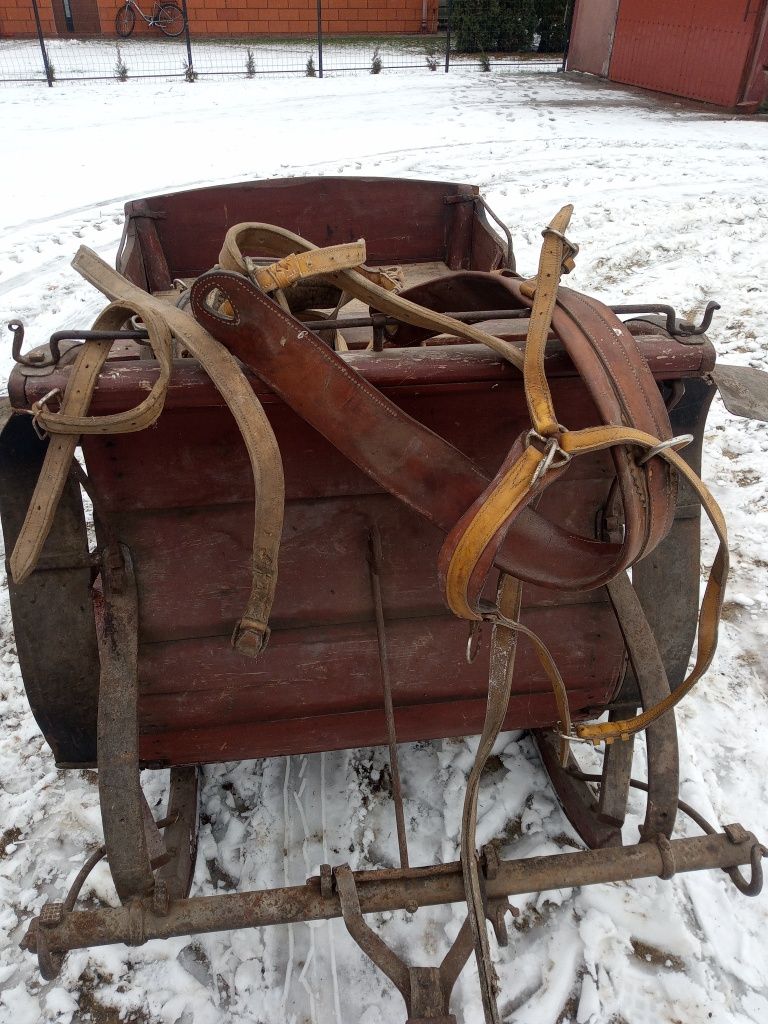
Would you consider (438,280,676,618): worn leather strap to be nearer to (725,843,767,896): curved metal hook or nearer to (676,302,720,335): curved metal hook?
(676,302,720,335): curved metal hook

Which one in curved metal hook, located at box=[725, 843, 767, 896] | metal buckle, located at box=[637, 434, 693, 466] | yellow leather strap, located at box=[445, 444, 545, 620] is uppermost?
metal buckle, located at box=[637, 434, 693, 466]

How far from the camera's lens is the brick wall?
18766mm

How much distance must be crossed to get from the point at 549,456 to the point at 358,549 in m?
0.64

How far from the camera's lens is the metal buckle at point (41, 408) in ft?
4.20

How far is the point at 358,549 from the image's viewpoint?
1.67 meters

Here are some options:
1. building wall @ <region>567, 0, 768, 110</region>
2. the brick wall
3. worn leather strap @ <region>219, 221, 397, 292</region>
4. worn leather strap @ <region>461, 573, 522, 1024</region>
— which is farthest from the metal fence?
worn leather strap @ <region>461, 573, 522, 1024</region>

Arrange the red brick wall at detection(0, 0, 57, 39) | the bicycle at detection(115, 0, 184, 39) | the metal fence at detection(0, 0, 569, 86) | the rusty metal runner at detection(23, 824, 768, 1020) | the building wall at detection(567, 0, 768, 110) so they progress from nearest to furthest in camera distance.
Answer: the rusty metal runner at detection(23, 824, 768, 1020) → the building wall at detection(567, 0, 768, 110) → the metal fence at detection(0, 0, 569, 86) → the red brick wall at detection(0, 0, 57, 39) → the bicycle at detection(115, 0, 184, 39)

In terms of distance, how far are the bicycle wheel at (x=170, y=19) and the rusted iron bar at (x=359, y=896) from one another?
76.6 ft

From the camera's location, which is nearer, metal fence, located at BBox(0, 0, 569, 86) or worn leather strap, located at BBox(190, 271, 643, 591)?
worn leather strap, located at BBox(190, 271, 643, 591)

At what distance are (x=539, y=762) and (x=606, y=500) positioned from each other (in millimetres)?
1137

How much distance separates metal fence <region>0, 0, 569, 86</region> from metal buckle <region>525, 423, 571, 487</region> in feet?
53.3

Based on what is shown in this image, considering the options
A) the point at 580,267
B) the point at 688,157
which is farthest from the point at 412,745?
the point at 688,157

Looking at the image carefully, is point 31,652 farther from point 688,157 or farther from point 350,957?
point 688,157

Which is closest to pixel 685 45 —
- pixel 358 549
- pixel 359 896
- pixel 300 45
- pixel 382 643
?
pixel 300 45
